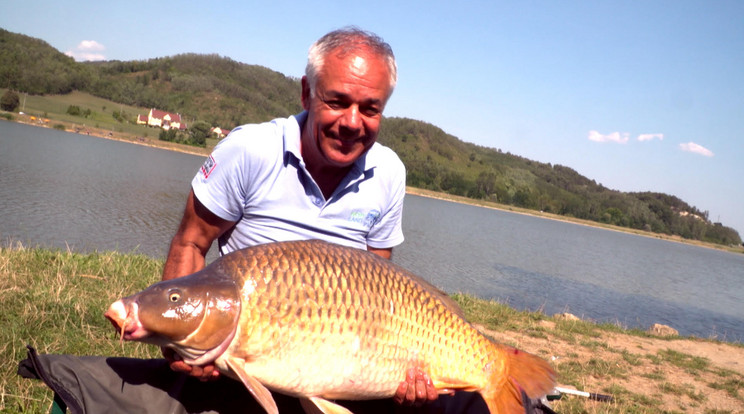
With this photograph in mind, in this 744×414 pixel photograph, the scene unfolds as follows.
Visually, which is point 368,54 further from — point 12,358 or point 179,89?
point 179,89

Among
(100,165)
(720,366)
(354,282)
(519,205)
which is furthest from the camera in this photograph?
(519,205)

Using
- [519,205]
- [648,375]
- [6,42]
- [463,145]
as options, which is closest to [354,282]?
[648,375]

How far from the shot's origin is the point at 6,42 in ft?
273

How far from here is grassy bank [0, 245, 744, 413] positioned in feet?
11.0

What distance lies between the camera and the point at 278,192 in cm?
227

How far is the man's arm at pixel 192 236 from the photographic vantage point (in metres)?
2.19

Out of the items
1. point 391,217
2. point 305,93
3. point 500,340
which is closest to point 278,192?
point 305,93

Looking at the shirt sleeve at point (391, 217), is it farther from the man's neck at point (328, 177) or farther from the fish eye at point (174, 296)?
the fish eye at point (174, 296)

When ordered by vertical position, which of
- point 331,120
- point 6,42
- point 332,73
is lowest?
point 331,120

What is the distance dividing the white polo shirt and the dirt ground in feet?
8.41

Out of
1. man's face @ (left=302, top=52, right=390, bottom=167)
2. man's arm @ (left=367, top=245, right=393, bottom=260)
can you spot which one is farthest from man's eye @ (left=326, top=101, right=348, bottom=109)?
man's arm @ (left=367, top=245, right=393, bottom=260)

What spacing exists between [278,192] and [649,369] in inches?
222

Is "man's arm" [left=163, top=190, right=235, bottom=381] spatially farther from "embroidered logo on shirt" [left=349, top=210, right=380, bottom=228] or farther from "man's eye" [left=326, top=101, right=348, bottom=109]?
"man's eye" [left=326, top=101, right=348, bottom=109]

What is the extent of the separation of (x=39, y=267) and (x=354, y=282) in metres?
4.64
